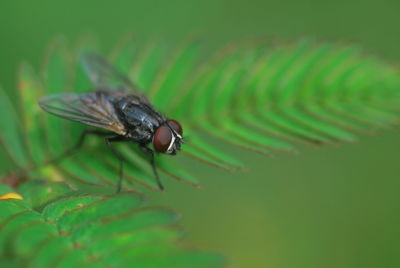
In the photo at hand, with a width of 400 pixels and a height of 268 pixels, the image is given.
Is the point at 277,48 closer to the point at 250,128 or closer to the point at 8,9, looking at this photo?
the point at 250,128

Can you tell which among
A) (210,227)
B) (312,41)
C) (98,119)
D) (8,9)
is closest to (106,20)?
(8,9)

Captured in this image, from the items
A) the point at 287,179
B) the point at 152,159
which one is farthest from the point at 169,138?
the point at 287,179

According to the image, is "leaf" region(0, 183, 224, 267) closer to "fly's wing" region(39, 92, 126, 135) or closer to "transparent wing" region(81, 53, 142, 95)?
"fly's wing" region(39, 92, 126, 135)

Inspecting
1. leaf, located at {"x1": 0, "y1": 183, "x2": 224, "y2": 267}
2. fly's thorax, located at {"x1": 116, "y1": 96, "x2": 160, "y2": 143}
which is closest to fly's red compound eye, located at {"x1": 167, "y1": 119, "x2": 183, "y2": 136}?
fly's thorax, located at {"x1": 116, "y1": 96, "x2": 160, "y2": 143}

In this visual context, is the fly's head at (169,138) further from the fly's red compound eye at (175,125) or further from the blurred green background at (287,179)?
the blurred green background at (287,179)

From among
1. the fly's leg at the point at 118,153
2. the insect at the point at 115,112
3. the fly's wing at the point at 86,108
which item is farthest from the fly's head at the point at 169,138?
the fly's wing at the point at 86,108
